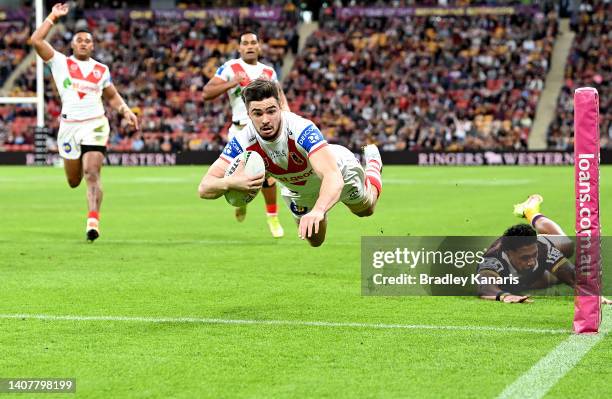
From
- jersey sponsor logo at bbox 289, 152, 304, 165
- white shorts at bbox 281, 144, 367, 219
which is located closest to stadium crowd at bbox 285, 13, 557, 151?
white shorts at bbox 281, 144, 367, 219

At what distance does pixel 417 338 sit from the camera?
6.27m

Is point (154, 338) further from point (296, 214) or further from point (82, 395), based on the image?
point (296, 214)

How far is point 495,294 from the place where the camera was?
7.86 meters

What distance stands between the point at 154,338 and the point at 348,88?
40.1 meters

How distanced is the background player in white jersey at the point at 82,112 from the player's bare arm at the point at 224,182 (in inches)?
237

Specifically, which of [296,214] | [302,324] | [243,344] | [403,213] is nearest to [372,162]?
[296,214]

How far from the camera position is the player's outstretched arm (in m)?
12.1

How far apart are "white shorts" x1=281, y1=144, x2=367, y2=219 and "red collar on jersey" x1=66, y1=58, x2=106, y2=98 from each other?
552cm

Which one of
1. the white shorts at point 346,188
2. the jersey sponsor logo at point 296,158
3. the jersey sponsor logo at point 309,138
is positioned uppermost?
the jersey sponsor logo at point 309,138

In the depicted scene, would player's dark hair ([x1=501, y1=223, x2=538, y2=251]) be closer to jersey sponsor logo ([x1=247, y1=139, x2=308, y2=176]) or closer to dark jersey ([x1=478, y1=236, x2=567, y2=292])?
dark jersey ([x1=478, y1=236, x2=567, y2=292])

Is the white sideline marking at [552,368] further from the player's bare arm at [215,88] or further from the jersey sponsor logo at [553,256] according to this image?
the player's bare arm at [215,88]

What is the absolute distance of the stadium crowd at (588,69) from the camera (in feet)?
134

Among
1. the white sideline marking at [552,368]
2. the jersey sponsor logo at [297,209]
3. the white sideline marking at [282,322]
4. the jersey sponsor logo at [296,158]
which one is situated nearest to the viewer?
the white sideline marking at [552,368]

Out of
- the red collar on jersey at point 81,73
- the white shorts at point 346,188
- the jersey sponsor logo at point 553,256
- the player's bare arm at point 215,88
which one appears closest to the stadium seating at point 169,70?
the red collar on jersey at point 81,73
